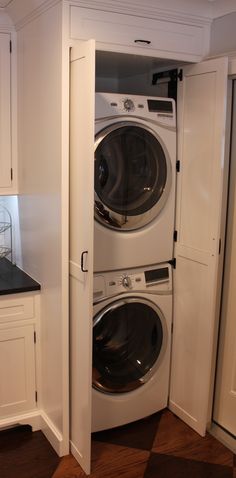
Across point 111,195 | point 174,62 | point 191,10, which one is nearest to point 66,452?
point 111,195

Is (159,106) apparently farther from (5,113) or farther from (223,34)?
(5,113)

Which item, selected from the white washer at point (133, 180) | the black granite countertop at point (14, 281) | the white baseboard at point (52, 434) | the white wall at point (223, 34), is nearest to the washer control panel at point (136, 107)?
the white washer at point (133, 180)

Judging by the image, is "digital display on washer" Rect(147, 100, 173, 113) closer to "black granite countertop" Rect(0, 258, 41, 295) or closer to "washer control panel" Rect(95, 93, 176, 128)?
"washer control panel" Rect(95, 93, 176, 128)

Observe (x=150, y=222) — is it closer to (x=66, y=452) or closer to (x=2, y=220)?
(x=2, y=220)

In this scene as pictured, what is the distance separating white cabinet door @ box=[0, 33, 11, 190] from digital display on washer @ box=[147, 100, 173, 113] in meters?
0.79

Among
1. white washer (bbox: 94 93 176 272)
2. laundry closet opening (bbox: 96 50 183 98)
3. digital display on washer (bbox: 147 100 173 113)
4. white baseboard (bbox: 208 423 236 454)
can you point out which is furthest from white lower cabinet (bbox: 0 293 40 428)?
laundry closet opening (bbox: 96 50 183 98)

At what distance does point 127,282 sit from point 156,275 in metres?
0.21

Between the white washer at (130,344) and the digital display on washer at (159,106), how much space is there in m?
0.84

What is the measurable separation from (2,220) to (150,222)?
99 cm

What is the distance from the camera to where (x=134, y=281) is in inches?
102

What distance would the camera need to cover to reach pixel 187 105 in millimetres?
2574

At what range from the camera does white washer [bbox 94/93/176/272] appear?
239cm

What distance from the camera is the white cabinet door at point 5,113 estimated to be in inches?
103

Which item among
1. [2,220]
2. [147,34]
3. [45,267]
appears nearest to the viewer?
[147,34]
